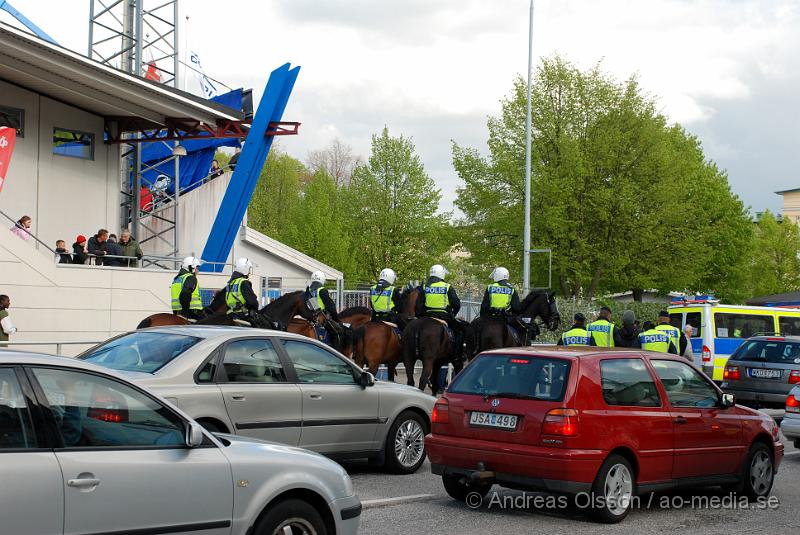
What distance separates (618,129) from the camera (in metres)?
43.0

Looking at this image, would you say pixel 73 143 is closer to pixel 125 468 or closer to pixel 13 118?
pixel 13 118

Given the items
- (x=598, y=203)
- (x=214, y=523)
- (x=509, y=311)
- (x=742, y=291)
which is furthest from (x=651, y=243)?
(x=214, y=523)

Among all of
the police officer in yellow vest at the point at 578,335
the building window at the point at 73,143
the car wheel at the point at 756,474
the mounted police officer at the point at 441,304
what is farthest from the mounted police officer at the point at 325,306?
the building window at the point at 73,143

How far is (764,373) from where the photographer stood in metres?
18.6

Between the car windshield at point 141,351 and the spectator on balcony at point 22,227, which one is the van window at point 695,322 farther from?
the car windshield at point 141,351

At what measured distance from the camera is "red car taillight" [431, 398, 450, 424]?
9.55m

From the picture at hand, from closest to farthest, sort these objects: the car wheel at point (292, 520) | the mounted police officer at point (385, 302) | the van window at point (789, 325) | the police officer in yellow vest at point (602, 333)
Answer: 1. the car wheel at point (292, 520)
2. the police officer in yellow vest at point (602, 333)
3. the mounted police officer at point (385, 302)
4. the van window at point (789, 325)

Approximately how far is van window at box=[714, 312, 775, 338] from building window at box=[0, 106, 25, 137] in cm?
1761

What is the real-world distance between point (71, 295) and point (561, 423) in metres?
16.7

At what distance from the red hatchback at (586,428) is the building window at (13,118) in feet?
65.0

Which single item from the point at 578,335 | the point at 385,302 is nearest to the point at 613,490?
the point at 578,335

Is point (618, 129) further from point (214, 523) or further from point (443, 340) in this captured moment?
point (214, 523)

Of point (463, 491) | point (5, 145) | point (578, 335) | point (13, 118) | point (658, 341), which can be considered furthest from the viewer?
point (13, 118)

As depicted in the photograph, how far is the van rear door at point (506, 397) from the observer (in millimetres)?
8859
